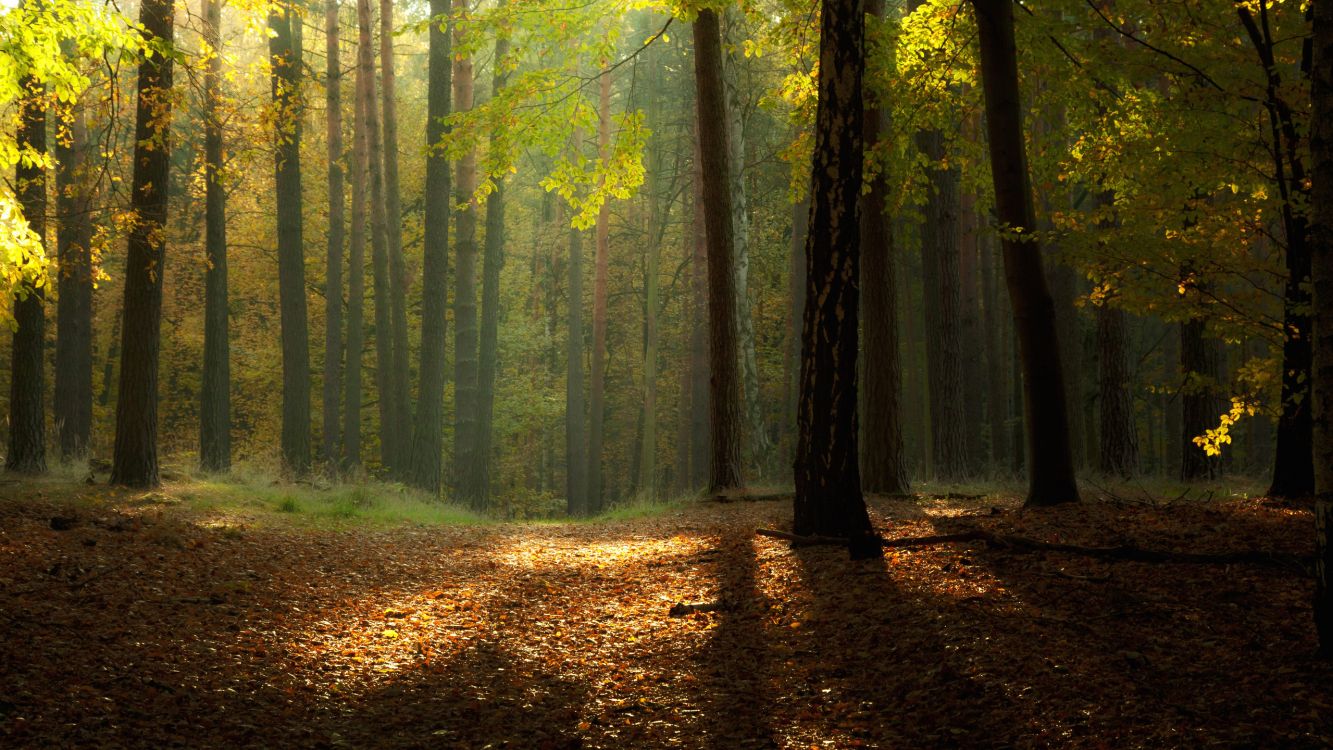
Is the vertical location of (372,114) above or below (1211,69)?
above

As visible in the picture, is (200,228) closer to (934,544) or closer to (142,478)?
(142,478)

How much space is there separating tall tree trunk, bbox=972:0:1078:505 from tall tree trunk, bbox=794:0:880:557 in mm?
1779

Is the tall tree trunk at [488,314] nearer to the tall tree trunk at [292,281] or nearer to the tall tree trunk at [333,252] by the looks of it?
the tall tree trunk at [333,252]

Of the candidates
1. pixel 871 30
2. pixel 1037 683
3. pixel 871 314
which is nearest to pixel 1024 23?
pixel 871 30

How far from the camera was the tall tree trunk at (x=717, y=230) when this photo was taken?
506 inches

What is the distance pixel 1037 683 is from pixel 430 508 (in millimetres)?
12038

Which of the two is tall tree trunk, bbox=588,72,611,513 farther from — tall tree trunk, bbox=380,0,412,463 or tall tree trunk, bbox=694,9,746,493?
tall tree trunk, bbox=694,9,746,493

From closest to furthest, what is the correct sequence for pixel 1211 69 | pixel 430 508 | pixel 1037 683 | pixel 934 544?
pixel 1037 683, pixel 934 544, pixel 1211 69, pixel 430 508

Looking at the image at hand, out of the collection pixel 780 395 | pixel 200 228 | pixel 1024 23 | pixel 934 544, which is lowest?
pixel 934 544

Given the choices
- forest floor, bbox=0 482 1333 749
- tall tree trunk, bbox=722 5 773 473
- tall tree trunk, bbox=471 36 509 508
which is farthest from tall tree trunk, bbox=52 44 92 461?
tall tree trunk, bbox=722 5 773 473

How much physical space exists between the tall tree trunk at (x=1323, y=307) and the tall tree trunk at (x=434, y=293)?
1657cm

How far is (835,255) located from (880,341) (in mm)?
4586

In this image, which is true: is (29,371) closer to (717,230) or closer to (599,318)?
(717,230)

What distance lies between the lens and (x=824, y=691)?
4.97 meters
